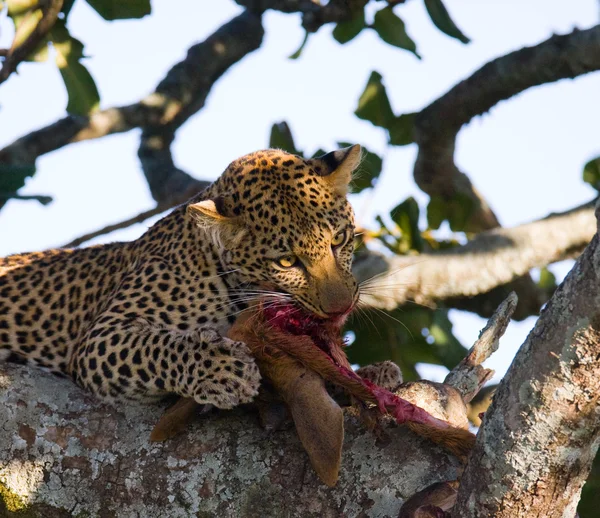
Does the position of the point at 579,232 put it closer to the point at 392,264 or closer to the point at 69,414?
the point at 392,264

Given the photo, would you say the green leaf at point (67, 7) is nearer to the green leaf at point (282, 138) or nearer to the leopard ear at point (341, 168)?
the green leaf at point (282, 138)

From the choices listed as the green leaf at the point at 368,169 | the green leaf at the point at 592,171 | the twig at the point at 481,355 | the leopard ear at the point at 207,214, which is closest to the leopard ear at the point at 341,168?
the leopard ear at the point at 207,214

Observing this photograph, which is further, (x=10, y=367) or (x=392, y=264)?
(x=392, y=264)

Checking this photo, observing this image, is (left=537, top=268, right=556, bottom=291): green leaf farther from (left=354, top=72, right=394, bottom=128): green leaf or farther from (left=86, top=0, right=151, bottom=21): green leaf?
(left=86, top=0, right=151, bottom=21): green leaf

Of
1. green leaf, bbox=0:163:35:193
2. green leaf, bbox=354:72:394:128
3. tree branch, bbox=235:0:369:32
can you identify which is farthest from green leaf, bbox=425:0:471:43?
green leaf, bbox=0:163:35:193

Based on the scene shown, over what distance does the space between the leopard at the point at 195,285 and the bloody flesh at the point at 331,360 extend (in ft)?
0.73

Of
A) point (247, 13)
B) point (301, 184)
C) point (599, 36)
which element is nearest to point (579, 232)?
point (599, 36)

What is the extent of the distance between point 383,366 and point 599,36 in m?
3.44

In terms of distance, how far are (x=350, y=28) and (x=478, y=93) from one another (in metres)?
1.23

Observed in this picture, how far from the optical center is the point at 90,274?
6426mm

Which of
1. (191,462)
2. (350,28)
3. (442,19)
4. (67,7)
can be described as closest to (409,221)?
(442,19)

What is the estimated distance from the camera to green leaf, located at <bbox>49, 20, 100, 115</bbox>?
7289mm

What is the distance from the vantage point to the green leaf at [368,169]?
24.6 ft

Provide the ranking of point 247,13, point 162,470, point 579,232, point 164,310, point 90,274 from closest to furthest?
point 162,470 < point 164,310 < point 90,274 < point 579,232 < point 247,13
